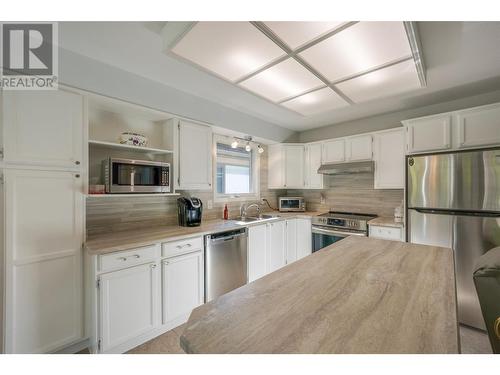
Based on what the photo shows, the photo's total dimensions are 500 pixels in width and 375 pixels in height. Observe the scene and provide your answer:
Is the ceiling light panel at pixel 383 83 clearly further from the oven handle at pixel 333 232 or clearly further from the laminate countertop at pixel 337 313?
the oven handle at pixel 333 232

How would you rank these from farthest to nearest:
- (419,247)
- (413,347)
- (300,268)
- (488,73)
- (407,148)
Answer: (407,148) < (488,73) < (419,247) < (300,268) < (413,347)

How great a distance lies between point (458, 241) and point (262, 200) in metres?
2.60

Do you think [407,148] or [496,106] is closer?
[496,106]

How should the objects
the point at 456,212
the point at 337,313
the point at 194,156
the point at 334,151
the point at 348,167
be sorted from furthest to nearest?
1. the point at 334,151
2. the point at 348,167
3. the point at 194,156
4. the point at 456,212
5. the point at 337,313

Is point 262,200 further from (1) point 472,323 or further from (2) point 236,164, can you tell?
(1) point 472,323

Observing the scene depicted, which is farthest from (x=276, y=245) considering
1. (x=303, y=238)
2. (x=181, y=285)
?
(x=181, y=285)

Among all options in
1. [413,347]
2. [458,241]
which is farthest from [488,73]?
[413,347]

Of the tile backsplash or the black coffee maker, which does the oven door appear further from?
the black coffee maker

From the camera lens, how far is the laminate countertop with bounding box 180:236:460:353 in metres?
0.59

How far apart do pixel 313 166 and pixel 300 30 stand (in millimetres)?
2697

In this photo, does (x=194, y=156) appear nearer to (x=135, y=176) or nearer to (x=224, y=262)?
(x=135, y=176)

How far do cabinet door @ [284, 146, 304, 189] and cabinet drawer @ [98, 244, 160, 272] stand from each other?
8.58 feet

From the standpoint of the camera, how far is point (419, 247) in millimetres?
1477

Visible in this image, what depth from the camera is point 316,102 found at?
7.99ft
